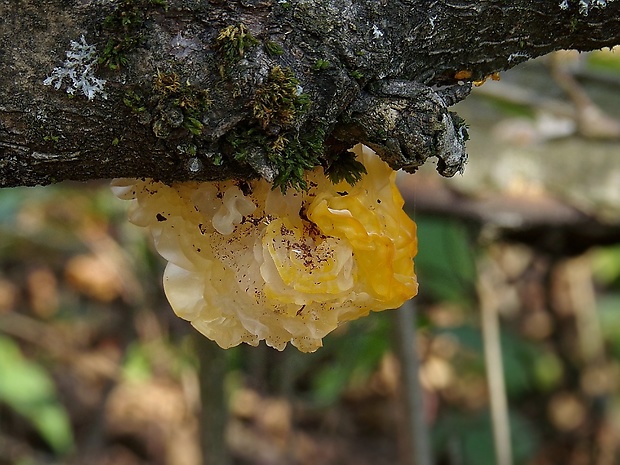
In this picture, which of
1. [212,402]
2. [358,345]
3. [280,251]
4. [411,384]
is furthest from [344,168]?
[358,345]

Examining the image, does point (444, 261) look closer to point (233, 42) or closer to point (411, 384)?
point (411, 384)

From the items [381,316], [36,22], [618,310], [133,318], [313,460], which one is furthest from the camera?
[618,310]

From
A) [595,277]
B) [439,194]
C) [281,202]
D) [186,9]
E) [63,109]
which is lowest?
[595,277]

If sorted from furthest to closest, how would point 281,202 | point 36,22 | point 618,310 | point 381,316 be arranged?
point 618,310
point 381,316
point 281,202
point 36,22

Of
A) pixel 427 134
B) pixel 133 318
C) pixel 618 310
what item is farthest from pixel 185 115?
pixel 618 310

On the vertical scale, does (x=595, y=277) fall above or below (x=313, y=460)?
above

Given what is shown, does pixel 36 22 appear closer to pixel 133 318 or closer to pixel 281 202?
pixel 281 202

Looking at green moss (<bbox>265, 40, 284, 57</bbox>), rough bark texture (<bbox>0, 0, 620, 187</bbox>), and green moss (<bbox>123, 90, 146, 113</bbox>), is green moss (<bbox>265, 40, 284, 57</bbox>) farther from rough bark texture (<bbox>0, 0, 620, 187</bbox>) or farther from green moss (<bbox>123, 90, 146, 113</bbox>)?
green moss (<bbox>123, 90, 146, 113</bbox>)
